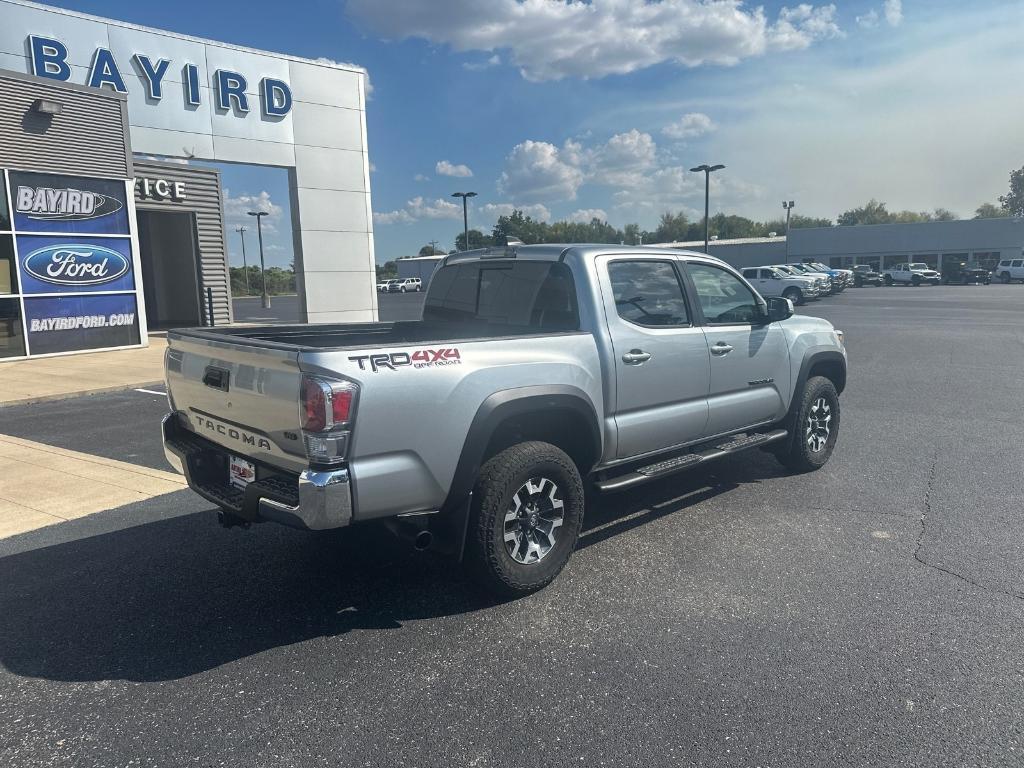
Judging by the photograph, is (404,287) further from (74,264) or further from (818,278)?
(74,264)

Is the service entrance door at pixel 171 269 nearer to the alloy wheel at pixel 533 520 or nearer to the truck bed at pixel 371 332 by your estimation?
the truck bed at pixel 371 332

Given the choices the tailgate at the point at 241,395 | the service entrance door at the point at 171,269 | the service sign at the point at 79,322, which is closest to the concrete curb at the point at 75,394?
the service sign at the point at 79,322

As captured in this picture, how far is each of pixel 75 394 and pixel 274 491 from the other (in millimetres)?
8986

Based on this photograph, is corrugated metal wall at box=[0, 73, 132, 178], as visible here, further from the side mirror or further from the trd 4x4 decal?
the side mirror

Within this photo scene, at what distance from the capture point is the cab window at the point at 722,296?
209 inches

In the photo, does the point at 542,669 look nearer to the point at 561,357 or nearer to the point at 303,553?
the point at 561,357

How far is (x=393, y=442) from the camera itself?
11.0 feet

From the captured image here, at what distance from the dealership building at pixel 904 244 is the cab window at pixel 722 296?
5501 centimetres

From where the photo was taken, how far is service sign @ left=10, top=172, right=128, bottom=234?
14109 mm

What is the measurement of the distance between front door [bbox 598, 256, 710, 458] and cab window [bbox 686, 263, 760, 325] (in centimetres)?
24

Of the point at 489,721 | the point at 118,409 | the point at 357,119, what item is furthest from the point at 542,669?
the point at 357,119

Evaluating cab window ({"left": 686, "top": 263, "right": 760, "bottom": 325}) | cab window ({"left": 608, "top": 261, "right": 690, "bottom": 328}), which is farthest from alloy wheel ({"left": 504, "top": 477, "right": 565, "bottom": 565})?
cab window ({"left": 686, "top": 263, "right": 760, "bottom": 325})

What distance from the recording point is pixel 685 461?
16.1ft

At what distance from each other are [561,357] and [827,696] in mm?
2060
